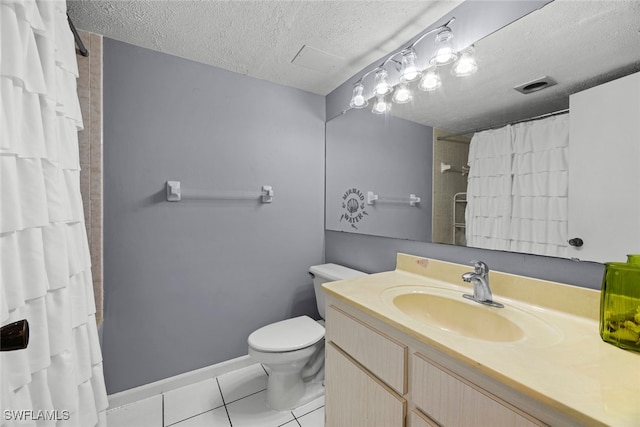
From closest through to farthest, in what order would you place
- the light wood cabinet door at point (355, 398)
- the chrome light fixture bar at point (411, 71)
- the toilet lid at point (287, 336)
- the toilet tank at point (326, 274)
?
the light wood cabinet door at point (355, 398), the chrome light fixture bar at point (411, 71), the toilet lid at point (287, 336), the toilet tank at point (326, 274)

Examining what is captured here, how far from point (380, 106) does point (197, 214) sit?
142 centimetres

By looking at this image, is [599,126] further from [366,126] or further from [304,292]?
[304,292]

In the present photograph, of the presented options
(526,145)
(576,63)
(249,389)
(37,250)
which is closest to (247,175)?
(37,250)

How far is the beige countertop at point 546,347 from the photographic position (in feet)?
1.63

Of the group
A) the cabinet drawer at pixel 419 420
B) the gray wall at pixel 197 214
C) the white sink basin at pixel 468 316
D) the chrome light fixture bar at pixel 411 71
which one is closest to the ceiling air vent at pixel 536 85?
the chrome light fixture bar at pixel 411 71

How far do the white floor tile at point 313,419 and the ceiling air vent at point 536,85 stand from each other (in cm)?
189

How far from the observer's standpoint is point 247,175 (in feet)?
6.15

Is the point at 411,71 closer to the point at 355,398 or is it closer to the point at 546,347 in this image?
the point at 546,347

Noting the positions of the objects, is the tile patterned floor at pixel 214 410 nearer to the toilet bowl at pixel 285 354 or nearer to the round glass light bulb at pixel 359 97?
the toilet bowl at pixel 285 354

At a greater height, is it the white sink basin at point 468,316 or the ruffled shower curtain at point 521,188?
the ruffled shower curtain at point 521,188

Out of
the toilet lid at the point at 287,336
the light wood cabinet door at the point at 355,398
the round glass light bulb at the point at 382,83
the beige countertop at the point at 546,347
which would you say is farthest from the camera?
the round glass light bulb at the point at 382,83

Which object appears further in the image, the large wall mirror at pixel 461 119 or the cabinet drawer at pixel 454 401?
the large wall mirror at pixel 461 119

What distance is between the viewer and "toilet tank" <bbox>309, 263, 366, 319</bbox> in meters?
1.78

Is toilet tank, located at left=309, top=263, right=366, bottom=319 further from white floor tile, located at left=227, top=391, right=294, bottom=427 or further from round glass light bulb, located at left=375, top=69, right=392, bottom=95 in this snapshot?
round glass light bulb, located at left=375, top=69, right=392, bottom=95
